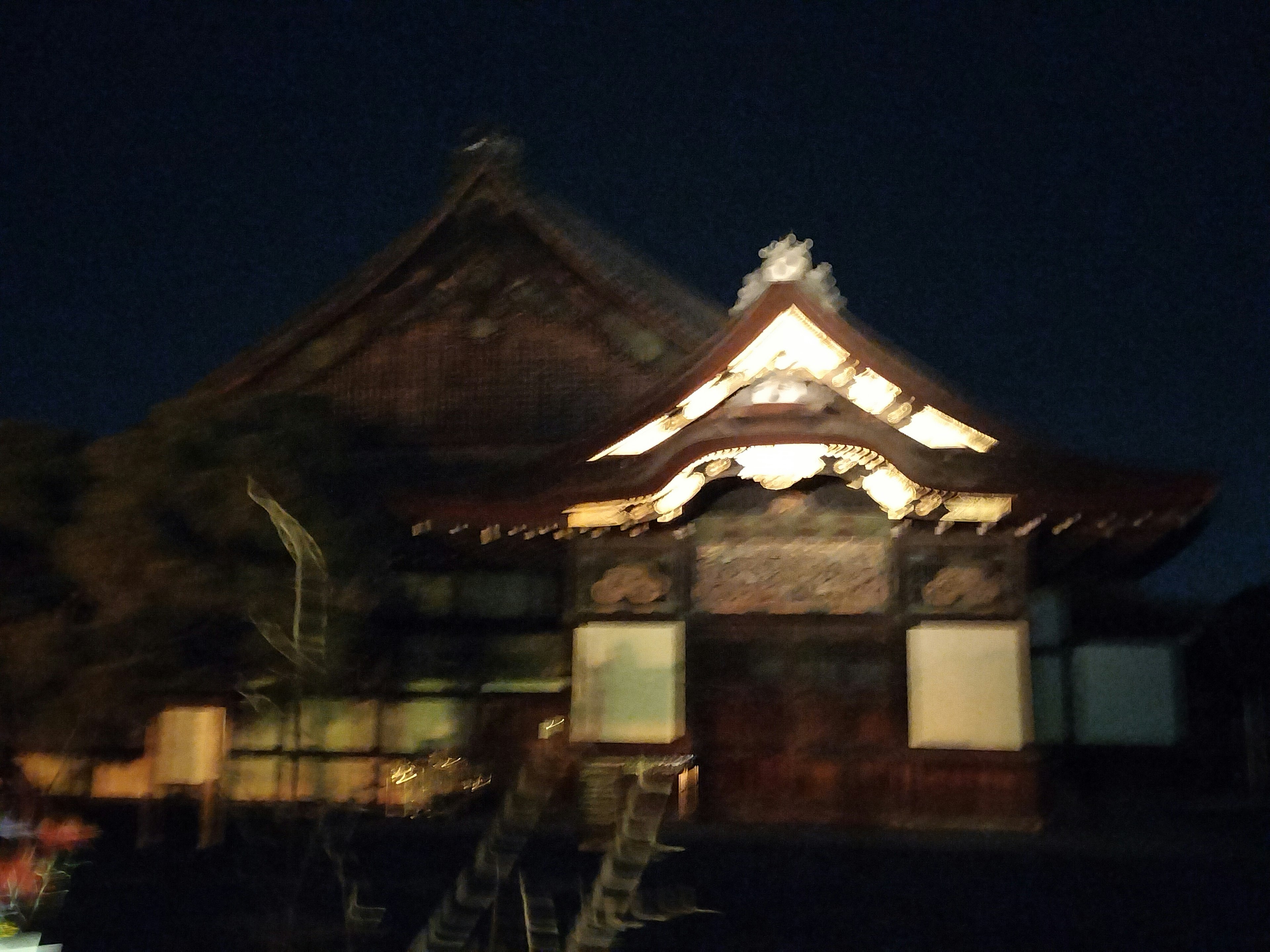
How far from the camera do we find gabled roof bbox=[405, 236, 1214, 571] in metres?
8.85

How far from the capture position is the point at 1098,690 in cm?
1141

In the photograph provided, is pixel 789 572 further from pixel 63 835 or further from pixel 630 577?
pixel 63 835

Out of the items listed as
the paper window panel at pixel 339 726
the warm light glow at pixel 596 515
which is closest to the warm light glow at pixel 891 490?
the warm light glow at pixel 596 515

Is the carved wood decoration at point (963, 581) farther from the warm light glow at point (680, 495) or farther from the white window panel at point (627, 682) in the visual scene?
the white window panel at point (627, 682)

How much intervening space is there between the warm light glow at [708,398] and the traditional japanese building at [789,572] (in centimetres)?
2

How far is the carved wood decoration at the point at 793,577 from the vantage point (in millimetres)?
9695

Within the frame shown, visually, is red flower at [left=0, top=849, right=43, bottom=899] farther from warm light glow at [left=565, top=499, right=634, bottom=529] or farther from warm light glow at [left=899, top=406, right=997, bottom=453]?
warm light glow at [left=899, top=406, right=997, bottom=453]

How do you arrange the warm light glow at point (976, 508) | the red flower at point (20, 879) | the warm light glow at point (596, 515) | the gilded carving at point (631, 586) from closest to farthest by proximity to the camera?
1. the red flower at point (20, 879)
2. the warm light glow at point (976, 508)
3. the warm light glow at point (596, 515)
4. the gilded carving at point (631, 586)

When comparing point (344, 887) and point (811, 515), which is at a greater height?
point (811, 515)

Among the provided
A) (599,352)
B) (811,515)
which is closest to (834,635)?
(811,515)

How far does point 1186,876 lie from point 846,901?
8.12ft

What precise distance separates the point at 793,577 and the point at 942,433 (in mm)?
1672

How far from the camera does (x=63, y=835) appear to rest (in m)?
8.05

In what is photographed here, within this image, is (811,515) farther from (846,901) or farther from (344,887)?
(344,887)
